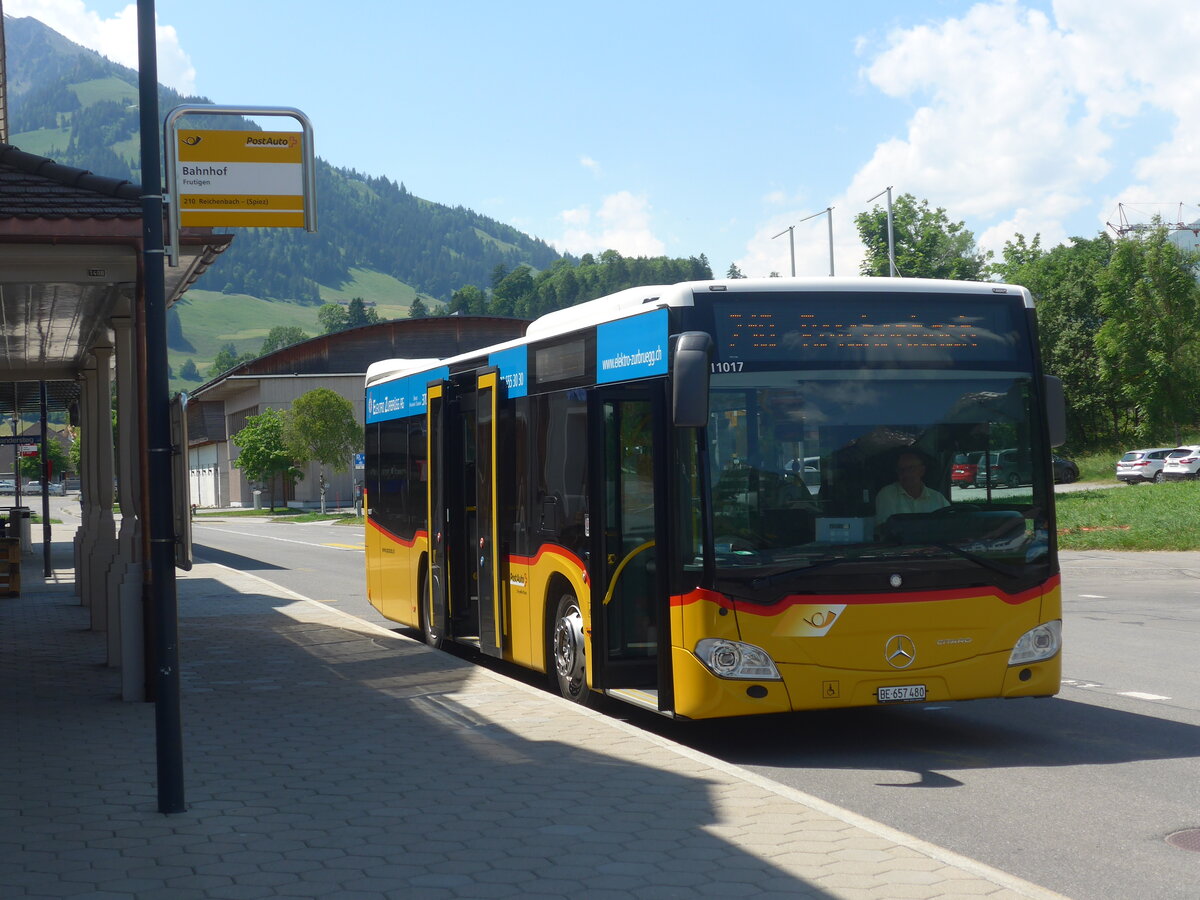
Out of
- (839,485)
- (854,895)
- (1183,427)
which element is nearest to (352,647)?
(839,485)

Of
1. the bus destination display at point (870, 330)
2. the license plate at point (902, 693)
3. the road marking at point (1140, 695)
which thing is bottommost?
the road marking at point (1140, 695)

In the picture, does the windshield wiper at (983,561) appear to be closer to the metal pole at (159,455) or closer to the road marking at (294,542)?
the metal pole at (159,455)

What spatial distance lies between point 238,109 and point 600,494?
338 cm

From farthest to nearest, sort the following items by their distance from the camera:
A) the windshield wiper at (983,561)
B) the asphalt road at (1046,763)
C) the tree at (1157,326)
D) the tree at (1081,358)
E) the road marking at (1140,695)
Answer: the tree at (1081,358) < the tree at (1157,326) < the road marking at (1140,695) < the windshield wiper at (983,561) < the asphalt road at (1046,763)

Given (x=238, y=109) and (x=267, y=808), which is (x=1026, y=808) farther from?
(x=238, y=109)

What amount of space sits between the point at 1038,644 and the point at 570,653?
326cm

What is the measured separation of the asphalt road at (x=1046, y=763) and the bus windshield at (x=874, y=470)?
47.4 inches

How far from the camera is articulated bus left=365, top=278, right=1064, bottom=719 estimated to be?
27.4 ft

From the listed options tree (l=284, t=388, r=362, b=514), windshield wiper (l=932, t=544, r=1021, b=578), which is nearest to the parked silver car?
Answer: tree (l=284, t=388, r=362, b=514)

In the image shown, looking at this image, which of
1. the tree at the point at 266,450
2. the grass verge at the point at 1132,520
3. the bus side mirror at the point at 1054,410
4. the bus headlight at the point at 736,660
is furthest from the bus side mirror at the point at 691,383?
the tree at the point at 266,450

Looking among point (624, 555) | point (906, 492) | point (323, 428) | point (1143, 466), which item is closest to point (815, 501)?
point (906, 492)

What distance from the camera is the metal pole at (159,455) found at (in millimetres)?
6762

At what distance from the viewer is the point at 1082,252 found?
10169 cm

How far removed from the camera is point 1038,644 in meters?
8.78
